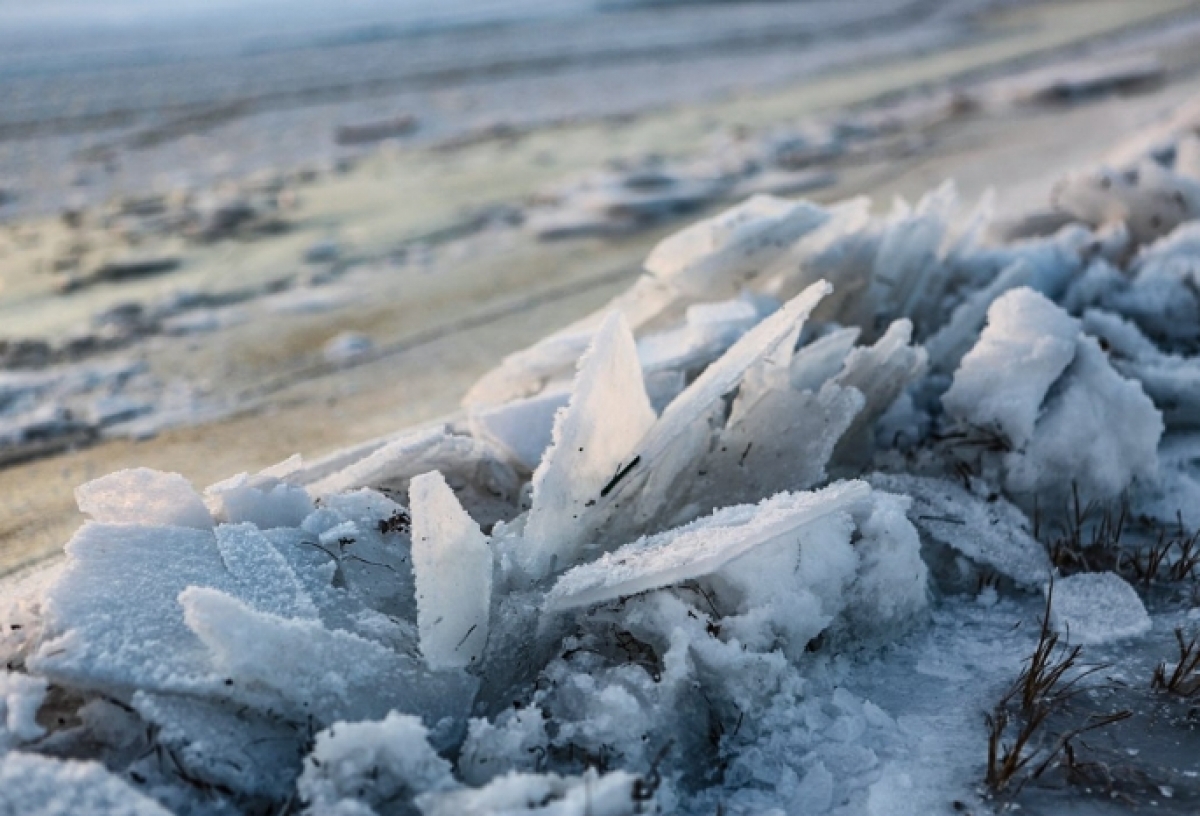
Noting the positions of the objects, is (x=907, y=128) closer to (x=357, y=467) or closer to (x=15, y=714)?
(x=357, y=467)

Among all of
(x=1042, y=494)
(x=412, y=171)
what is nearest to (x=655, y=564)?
(x=1042, y=494)

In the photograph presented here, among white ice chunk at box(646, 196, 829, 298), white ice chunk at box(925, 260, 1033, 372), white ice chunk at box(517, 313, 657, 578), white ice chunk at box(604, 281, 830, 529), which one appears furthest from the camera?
white ice chunk at box(646, 196, 829, 298)

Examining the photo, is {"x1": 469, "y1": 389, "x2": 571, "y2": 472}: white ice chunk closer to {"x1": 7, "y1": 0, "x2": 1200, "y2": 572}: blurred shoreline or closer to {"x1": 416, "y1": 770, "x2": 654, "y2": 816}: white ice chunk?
{"x1": 7, "y1": 0, "x2": 1200, "y2": 572}: blurred shoreline

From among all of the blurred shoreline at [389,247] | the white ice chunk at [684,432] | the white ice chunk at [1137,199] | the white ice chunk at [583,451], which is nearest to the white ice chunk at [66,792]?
the white ice chunk at [583,451]

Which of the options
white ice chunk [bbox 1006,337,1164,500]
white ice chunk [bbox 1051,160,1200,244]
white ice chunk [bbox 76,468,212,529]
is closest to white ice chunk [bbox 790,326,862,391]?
white ice chunk [bbox 1006,337,1164,500]

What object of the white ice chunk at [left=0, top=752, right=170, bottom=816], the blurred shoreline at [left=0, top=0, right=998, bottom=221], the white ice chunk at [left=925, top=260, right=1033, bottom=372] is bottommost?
the white ice chunk at [left=0, top=752, right=170, bottom=816]

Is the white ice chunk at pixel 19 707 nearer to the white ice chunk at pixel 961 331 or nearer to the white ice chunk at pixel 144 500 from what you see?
the white ice chunk at pixel 144 500

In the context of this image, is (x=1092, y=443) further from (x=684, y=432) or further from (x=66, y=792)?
(x=66, y=792)
